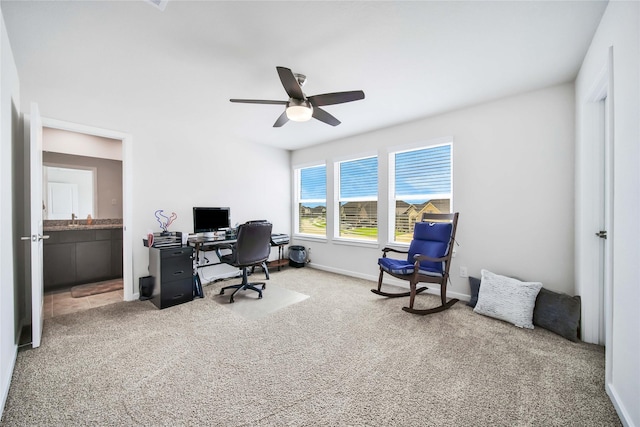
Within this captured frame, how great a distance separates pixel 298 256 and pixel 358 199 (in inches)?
63.3

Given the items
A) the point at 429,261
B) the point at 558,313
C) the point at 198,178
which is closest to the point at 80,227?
the point at 198,178

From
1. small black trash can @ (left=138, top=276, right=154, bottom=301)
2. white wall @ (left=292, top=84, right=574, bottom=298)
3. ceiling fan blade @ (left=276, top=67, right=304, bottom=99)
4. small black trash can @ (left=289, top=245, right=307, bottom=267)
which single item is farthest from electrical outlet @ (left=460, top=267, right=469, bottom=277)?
small black trash can @ (left=138, top=276, right=154, bottom=301)

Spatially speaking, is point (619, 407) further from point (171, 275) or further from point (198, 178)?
point (198, 178)

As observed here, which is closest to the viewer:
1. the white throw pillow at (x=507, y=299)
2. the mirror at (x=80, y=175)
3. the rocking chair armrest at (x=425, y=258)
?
the white throw pillow at (x=507, y=299)

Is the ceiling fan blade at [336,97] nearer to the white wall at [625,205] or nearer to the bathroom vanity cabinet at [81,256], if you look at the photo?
the white wall at [625,205]

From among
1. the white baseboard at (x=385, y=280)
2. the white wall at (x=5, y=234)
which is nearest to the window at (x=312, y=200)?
the white baseboard at (x=385, y=280)

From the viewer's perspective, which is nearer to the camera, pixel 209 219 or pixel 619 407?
pixel 619 407

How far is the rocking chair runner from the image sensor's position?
280 centimetres

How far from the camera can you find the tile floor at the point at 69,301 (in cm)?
289

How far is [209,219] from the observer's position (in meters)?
3.89

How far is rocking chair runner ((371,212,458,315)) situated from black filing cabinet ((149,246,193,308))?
2442 mm

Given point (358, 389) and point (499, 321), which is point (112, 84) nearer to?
point (358, 389)

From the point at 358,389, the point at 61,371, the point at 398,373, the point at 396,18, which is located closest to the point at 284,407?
the point at 358,389

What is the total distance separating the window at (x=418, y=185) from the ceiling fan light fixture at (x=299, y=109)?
1924mm
